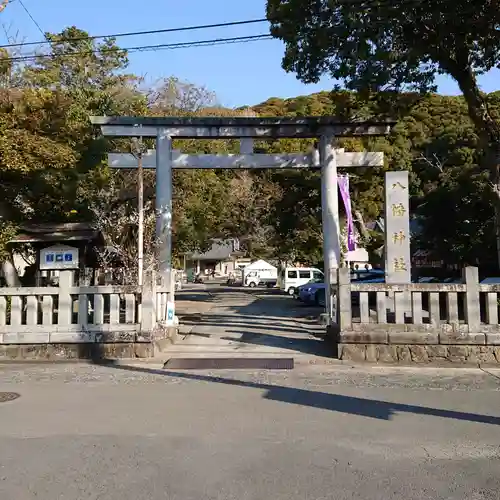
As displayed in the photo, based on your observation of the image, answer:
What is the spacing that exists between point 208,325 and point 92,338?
19.4ft

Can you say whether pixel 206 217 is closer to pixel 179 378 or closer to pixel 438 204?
pixel 438 204

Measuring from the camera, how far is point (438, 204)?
24.4 meters

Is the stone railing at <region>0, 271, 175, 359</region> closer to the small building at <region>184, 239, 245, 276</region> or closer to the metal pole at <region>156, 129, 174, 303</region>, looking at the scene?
the metal pole at <region>156, 129, 174, 303</region>

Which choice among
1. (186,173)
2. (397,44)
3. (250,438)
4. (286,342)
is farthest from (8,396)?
(186,173)

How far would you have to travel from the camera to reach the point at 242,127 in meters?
15.0

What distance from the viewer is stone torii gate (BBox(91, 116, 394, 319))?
14.8 m

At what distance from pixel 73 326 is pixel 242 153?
658 cm

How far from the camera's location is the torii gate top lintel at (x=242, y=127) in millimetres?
14789

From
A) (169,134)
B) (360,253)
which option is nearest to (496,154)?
(169,134)

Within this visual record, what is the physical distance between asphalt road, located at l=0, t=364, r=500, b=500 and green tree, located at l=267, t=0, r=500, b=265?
7.37 metres

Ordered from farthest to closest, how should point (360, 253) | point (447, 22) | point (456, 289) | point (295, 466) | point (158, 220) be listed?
1. point (360, 253)
2. point (158, 220)
3. point (447, 22)
4. point (456, 289)
5. point (295, 466)

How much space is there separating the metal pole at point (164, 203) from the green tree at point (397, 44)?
13.0 feet

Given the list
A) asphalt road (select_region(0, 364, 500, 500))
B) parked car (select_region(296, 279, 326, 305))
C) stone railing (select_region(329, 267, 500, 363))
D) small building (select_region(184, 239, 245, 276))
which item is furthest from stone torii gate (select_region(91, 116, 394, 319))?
small building (select_region(184, 239, 245, 276))

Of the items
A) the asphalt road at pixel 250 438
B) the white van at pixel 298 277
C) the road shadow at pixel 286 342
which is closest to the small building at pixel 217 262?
the white van at pixel 298 277
